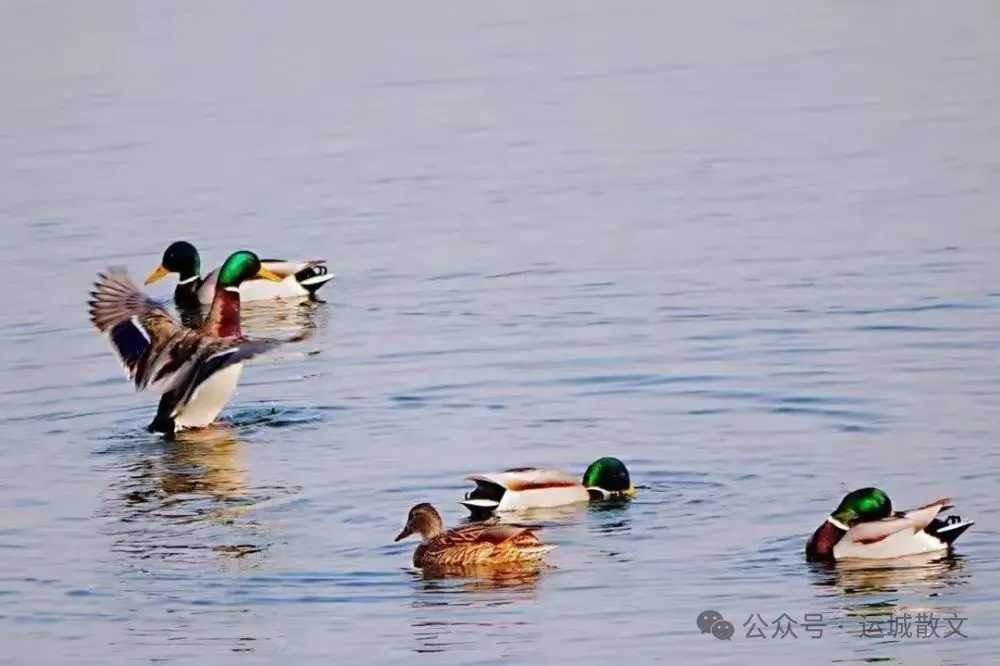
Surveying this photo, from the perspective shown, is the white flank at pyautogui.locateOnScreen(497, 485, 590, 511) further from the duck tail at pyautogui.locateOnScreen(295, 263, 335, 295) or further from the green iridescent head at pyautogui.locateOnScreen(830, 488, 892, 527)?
the duck tail at pyautogui.locateOnScreen(295, 263, 335, 295)

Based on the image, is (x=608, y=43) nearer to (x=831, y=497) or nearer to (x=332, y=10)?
(x=332, y=10)

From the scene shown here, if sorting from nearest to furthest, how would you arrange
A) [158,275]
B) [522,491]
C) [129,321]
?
[522,491], [129,321], [158,275]

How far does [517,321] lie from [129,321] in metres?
3.17

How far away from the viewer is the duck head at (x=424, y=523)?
38.7 feet

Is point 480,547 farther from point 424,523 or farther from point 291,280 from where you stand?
point 291,280

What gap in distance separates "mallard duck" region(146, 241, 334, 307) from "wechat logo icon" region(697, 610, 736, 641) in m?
9.06

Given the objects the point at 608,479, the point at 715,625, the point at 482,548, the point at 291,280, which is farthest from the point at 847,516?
the point at 291,280

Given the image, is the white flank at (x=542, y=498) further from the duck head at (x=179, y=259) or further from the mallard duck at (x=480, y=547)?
the duck head at (x=179, y=259)

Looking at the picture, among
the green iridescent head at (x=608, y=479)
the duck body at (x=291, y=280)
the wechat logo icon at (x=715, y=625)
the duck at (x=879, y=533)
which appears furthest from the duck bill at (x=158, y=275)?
the wechat logo icon at (x=715, y=625)

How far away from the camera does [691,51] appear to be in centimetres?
2964

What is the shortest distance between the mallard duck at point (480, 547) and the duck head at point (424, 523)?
2 centimetres

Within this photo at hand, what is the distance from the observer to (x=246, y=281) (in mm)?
19734

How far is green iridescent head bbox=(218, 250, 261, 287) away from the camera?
17.1 m

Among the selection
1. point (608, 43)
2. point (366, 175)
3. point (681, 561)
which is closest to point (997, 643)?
point (681, 561)
